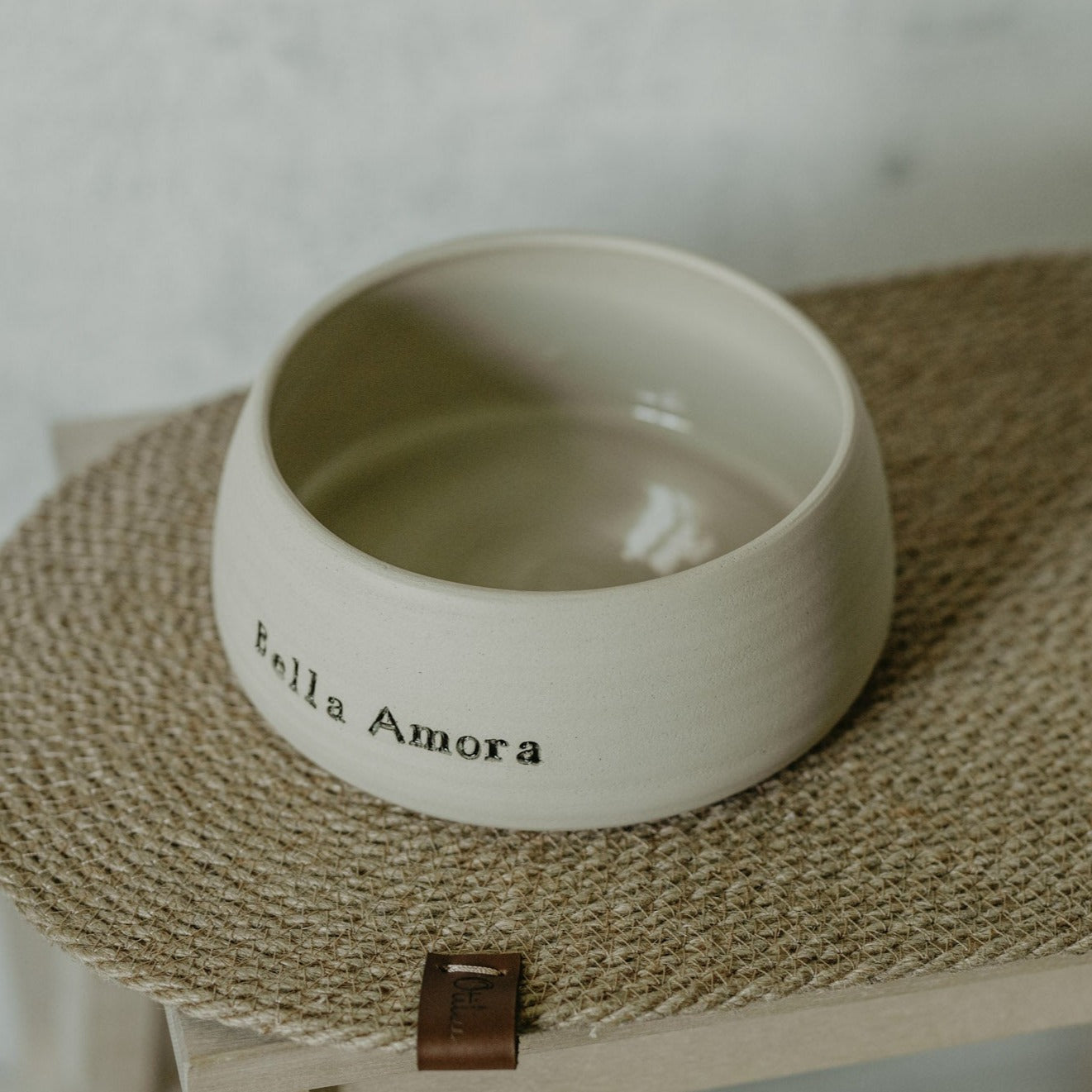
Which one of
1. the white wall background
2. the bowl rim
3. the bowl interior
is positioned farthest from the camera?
the white wall background

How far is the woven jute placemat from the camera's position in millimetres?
411

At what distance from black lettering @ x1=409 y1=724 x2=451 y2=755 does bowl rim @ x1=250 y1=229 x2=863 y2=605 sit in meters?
0.04

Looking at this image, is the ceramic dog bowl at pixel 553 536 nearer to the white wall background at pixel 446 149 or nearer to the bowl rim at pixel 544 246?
the bowl rim at pixel 544 246

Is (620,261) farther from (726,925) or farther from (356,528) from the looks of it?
(726,925)

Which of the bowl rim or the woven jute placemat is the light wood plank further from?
the bowl rim

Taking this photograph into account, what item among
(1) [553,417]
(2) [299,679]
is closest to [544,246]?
(1) [553,417]

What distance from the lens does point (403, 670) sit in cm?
40

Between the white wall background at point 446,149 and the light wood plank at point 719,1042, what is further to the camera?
the white wall background at point 446,149

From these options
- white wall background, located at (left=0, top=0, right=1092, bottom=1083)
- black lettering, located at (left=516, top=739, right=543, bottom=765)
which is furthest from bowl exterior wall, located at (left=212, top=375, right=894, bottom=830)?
white wall background, located at (left=0, top=0, right=1092, bottom=1083)

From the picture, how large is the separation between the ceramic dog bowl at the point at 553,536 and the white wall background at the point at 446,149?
0.92 feet

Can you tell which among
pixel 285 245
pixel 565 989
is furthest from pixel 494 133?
pixel 565 989

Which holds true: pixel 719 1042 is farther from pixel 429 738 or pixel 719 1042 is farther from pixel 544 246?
pixel 544 246

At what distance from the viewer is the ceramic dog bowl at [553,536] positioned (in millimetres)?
396

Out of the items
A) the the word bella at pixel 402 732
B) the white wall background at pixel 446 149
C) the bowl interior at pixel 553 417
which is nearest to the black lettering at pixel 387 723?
the the word bella at pixel 402 732
